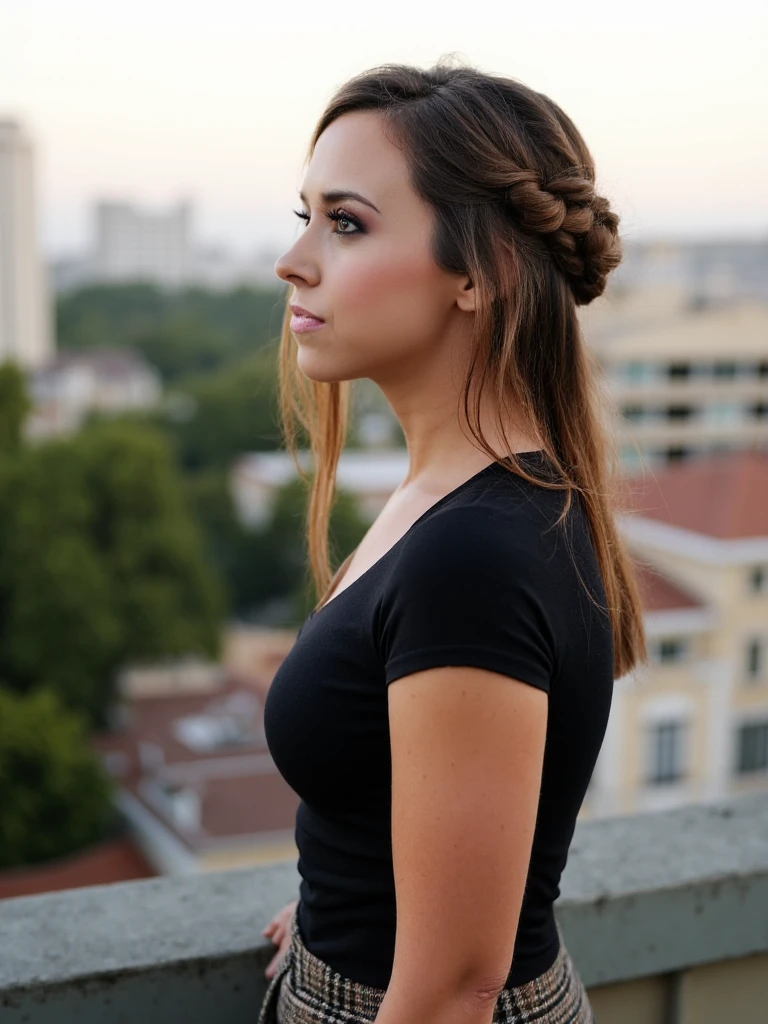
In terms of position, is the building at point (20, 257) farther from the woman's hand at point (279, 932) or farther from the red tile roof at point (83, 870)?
the woman's hand at point (279, 932)

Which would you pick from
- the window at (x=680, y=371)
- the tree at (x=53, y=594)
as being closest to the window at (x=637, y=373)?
the window at (x=680, y=371)

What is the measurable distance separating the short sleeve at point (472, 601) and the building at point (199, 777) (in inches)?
372

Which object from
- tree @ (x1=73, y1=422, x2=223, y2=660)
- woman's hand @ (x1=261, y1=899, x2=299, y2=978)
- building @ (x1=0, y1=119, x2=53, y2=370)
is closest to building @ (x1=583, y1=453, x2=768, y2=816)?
tree @ (x1=73, y1=422, x2=223, y2=660)

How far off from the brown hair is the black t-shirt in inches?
2.7

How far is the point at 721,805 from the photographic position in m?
1.90

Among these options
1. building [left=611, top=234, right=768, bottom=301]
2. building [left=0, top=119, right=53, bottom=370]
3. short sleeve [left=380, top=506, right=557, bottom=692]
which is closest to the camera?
short sleeve [left=380, top=506, right=557, bottom=692]

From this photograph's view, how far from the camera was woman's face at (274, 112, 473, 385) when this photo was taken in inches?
45.2

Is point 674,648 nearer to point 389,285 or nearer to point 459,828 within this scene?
point 389,285

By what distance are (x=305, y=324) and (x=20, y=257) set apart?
58.3m

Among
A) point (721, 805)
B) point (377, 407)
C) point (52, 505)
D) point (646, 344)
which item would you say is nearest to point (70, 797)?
point (52, 505)

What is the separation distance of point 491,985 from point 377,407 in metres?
39.3

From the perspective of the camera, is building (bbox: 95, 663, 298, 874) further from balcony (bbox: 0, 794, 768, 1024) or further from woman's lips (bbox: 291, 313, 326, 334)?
woman's lips (bbox: 291, 313, 326, 334)

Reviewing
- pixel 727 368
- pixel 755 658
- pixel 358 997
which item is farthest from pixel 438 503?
pixel 727 368

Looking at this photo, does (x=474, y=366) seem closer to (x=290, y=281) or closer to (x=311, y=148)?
(x=290, y=281)
